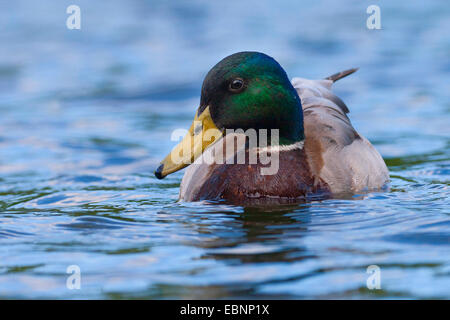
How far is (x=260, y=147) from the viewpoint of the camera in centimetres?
697

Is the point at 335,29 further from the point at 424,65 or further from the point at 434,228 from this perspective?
the point at 434,228

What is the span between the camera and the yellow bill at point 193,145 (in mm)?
6504

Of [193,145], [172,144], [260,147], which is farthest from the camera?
[172,144]

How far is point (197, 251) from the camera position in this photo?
534 centimetres

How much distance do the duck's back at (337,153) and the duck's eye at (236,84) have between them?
2.80 ft

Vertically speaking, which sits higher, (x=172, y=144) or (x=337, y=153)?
(x=172, y=144)

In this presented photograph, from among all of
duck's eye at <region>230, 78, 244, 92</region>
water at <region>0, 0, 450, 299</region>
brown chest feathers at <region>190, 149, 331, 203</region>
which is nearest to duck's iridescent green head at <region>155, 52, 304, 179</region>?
duck's eye at <region>230, 78, 244, 92</region>

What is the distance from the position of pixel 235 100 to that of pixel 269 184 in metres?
0.73

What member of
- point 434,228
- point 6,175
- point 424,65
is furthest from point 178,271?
point 424,65

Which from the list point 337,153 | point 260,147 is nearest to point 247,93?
point 260,147

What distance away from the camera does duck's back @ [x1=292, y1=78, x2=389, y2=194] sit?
6.91m

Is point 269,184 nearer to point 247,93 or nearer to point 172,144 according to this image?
point 247,93

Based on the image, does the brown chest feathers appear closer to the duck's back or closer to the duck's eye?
the duck's back

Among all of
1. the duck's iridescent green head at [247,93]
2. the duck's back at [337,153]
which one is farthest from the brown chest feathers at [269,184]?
the duck's iridescent green head at [247,93]
